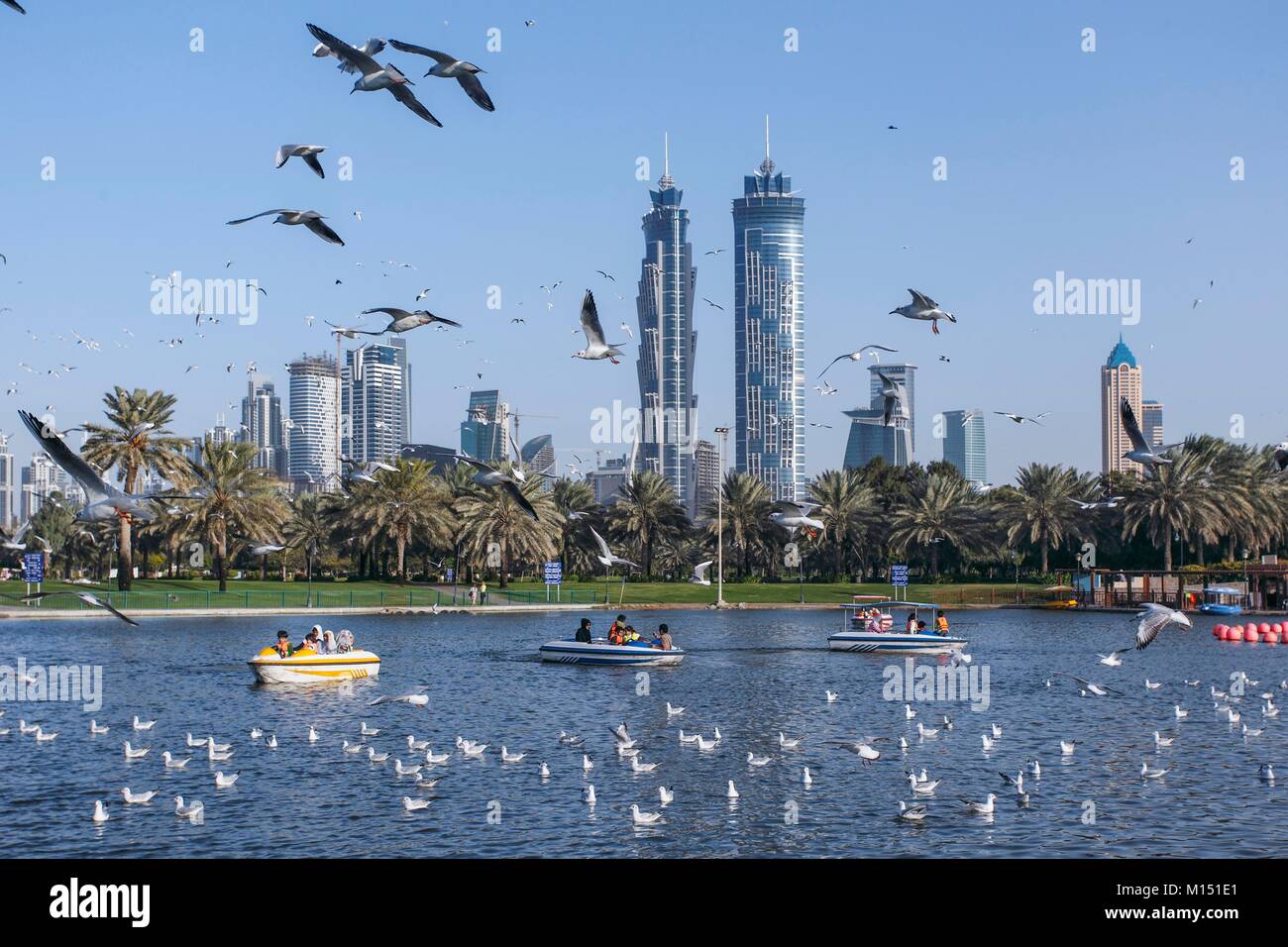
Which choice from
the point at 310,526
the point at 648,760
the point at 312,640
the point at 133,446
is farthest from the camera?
the point at 310,526

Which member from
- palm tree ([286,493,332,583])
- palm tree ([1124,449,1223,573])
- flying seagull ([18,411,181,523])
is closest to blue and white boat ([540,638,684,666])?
flying seagull ([18,411,181,523])

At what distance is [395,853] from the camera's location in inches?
866

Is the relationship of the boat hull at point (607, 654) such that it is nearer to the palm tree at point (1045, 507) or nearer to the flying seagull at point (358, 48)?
the flying seagull at point (358, 48)

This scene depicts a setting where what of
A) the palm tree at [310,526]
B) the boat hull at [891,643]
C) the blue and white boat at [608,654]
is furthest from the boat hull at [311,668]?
the palm tree at [310,526]

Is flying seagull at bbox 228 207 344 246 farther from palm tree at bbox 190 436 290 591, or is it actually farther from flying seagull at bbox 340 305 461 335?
palm tree at bbox 190 436 290 591

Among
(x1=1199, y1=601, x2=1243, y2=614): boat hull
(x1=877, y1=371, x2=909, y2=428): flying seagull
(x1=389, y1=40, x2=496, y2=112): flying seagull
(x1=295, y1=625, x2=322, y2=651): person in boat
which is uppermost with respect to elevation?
(x1=389, y1=40, x2=496, y2=112): flying seagull

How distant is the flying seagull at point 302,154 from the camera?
72.1 ft

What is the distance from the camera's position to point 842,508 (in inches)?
4488

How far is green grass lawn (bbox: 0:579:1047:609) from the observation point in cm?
8756

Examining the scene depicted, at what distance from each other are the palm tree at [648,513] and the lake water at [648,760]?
56706mm

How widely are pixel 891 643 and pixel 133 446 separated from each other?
49.7m

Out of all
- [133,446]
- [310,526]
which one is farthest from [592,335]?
[310,526]

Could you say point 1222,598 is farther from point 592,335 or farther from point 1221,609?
point 592,335

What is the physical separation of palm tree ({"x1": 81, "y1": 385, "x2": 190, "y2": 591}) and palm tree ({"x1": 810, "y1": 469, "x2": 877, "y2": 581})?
49660 mm
